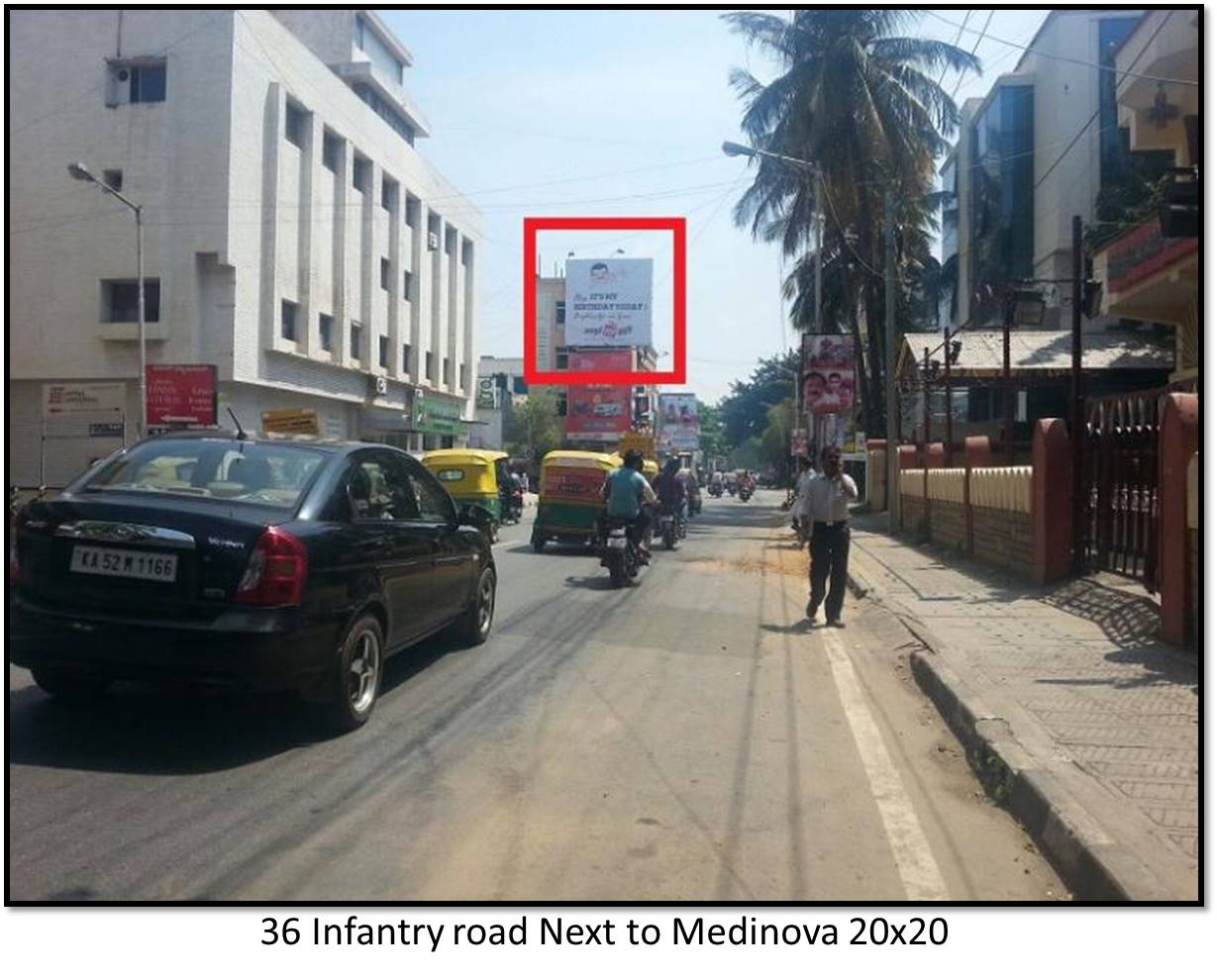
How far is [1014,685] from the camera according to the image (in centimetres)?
743

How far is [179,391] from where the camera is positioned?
30.4 metres

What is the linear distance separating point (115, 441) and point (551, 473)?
57.2ft

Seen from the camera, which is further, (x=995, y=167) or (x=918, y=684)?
(x=995, y=167)

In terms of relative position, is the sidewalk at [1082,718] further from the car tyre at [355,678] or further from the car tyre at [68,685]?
the car tyre at [68,685]

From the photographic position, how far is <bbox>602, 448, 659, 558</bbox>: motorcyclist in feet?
47.2

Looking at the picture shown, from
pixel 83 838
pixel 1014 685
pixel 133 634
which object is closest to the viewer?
pixel 83 838

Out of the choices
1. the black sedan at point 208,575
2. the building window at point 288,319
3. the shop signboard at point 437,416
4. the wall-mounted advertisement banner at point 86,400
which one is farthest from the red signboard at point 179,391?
the black sedan at point 208,575

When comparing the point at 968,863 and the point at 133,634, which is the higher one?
the point at 133,634

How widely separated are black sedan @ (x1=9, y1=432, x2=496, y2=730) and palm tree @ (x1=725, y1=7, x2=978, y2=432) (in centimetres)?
2794

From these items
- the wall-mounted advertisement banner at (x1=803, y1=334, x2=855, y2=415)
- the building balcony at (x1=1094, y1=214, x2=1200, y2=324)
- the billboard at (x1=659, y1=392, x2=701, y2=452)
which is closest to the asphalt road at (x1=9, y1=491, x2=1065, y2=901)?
the building balcony at (x1=1094, y1=214, x2=1200, y2=324)

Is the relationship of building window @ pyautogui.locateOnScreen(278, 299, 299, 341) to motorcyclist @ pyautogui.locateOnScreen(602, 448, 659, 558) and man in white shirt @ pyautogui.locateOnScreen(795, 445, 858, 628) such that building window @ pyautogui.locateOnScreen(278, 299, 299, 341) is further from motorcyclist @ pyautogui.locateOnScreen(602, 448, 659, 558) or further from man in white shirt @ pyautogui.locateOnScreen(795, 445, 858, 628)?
man in white shirt @ pyautogui.locateOnScreen(795, 445, 858, 628)

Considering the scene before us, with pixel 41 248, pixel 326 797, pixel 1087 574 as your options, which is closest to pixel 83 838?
pixel 326 797

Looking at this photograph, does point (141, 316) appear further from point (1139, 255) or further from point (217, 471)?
point (217, 471)

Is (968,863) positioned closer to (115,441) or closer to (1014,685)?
(1014,685)
